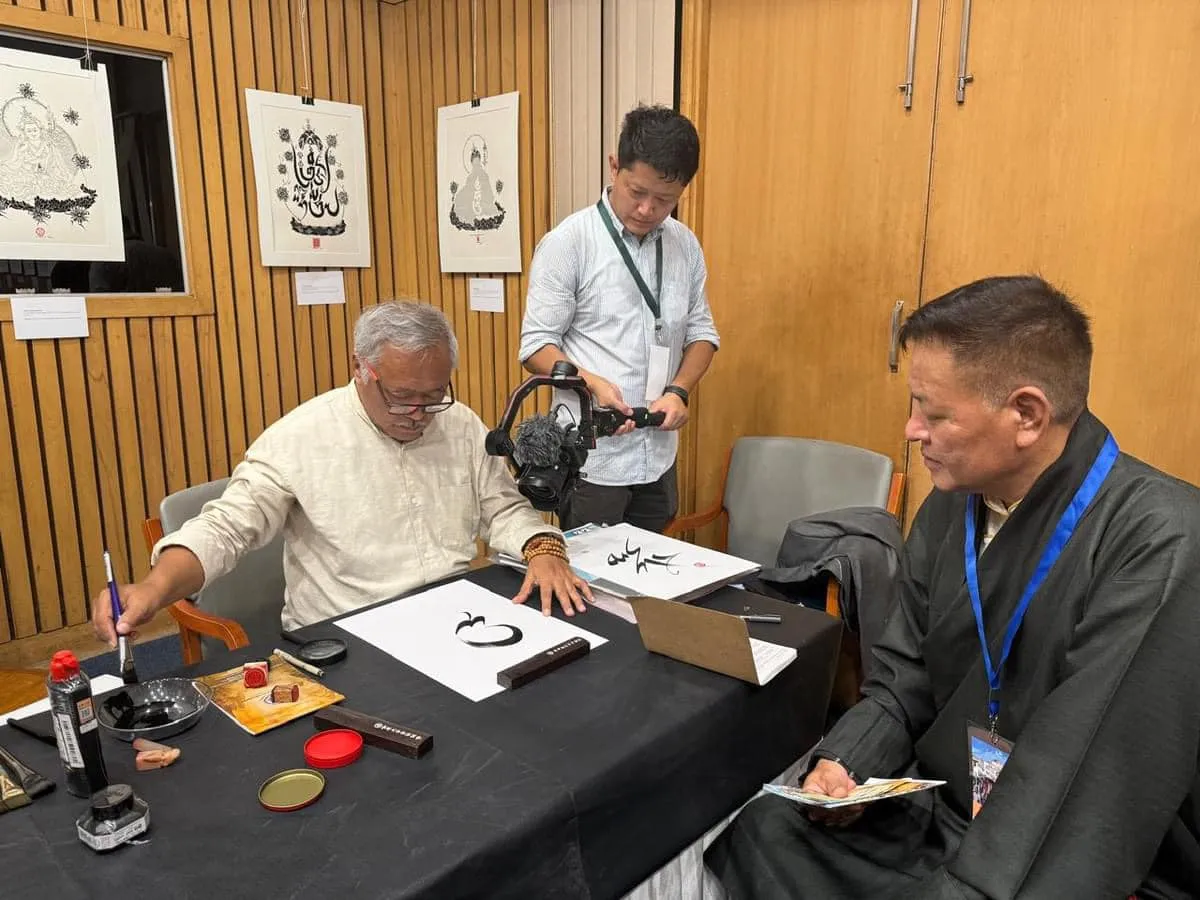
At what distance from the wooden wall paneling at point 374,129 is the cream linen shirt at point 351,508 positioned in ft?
8.83

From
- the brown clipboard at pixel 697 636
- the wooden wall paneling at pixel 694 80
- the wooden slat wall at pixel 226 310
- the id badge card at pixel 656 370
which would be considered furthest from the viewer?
the wooden slat wall at pixel 226 310

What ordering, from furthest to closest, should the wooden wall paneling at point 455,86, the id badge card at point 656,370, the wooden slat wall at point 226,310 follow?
1. the wooden wall paneling at point 455,86
2. the wooden slat wall at point 226,310
3. the id badge card at point 656,370

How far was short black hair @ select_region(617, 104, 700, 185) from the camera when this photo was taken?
2.23 m

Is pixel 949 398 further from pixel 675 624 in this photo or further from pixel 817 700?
pixel 817 700

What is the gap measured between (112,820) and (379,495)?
103 cm

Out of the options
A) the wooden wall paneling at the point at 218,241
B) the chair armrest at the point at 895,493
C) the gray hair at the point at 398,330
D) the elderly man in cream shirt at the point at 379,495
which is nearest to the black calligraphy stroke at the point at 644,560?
the elderly man in cream shirt at the point at 379,495

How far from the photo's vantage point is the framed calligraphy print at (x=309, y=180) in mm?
3924

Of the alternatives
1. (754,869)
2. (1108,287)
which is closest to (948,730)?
(754,869)

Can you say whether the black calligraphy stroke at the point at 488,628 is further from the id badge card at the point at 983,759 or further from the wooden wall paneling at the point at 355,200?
the wooden wall paneling at the point at 355,200

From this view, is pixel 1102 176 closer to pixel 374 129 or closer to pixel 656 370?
pixel 656 370

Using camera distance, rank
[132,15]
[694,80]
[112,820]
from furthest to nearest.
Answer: [132,15] < [694,80] < [112,820]

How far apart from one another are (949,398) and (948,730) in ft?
1.82

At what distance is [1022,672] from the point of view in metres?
1.26

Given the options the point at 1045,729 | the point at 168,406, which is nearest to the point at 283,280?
the point at 168,406
